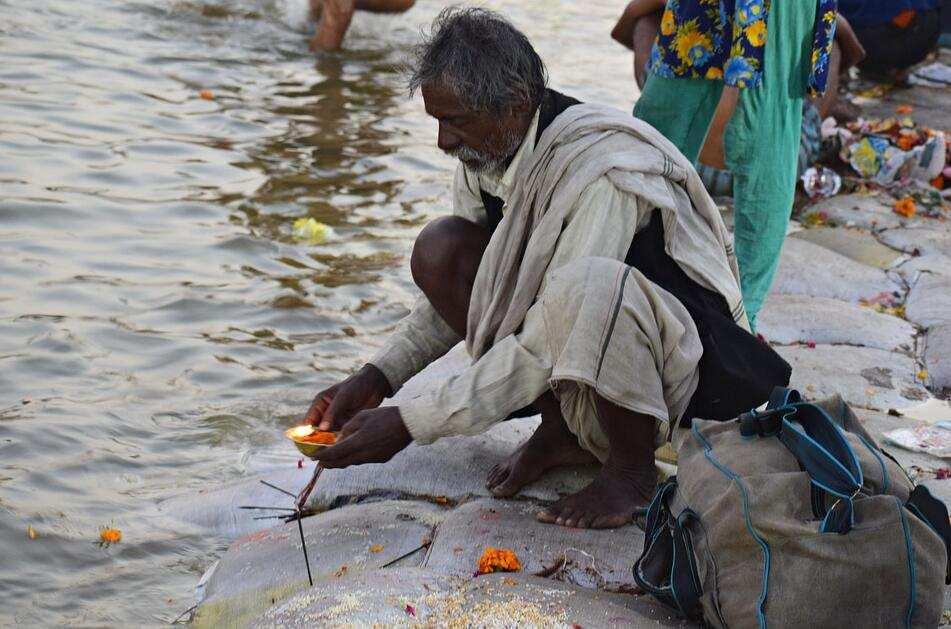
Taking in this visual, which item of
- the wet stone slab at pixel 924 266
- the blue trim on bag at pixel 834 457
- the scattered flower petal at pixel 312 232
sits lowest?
the scattered flower petal at pixel 312 232

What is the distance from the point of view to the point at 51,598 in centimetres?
304

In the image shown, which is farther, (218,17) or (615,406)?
(218,17)

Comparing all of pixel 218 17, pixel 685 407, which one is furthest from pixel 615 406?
pixel 218 17

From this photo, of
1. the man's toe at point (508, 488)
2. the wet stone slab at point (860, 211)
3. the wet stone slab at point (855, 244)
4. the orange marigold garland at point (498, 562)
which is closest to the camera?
the orange marigold garland at point (498, 562)

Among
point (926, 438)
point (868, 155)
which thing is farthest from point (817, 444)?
point (868, 155)

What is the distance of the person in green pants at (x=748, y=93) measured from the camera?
3807mm

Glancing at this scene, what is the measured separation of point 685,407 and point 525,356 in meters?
0.42

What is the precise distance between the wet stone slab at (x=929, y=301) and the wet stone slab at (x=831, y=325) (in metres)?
0.10

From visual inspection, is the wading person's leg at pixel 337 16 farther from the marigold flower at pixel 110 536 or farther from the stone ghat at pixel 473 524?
the marigold flower at pixel 110 536

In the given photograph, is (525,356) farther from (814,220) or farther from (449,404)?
(814,220)

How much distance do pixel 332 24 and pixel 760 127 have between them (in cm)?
644

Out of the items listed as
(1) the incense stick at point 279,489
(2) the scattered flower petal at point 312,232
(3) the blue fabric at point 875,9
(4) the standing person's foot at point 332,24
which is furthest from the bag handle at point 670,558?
Answer: (4) the standing person's foot at point 332,24

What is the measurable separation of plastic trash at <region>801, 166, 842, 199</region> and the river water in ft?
6.72

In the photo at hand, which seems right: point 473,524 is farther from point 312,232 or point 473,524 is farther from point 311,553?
point 312,232
